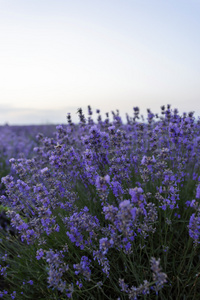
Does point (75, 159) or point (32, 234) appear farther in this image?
point (75, 159)

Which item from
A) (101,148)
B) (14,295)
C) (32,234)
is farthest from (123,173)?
(14,295)

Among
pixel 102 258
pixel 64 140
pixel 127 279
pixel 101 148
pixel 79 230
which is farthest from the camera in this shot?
pixel 64 140

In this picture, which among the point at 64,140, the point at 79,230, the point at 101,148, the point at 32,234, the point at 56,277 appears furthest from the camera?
the point at 64,140

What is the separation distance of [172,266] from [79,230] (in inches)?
38.7

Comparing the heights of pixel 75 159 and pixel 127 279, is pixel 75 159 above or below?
above

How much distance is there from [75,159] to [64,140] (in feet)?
2.26

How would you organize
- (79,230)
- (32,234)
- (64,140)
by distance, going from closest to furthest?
1. (79,230)
2. (32,234)
3. (64,140)

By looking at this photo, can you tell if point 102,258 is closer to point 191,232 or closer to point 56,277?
point 56,277

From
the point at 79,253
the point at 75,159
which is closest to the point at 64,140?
the point at 75,159

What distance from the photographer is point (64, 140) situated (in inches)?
131

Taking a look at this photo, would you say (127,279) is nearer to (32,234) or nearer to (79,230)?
Answer: (79,230)

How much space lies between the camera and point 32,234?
2.00 m

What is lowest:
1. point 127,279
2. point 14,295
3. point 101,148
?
point 14,295

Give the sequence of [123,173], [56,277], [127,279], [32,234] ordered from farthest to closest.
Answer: [123,173] < [127,279] < [32,234] < [56,277]
